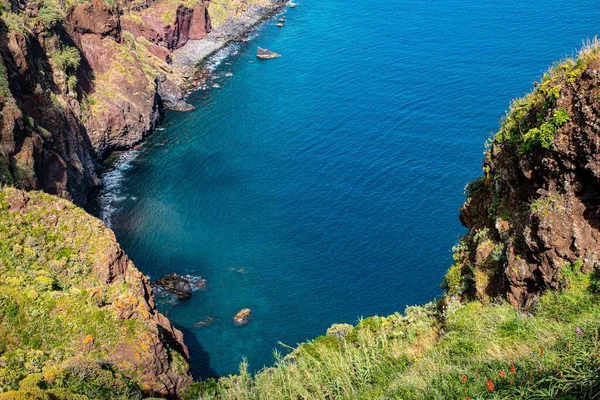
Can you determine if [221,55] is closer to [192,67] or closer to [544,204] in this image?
[192,67]

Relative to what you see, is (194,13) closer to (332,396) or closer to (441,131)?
(441,131)

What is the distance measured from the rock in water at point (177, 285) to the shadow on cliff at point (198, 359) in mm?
5529

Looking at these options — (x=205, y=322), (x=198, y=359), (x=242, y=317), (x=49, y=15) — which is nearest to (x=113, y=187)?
(x=49, y=15)

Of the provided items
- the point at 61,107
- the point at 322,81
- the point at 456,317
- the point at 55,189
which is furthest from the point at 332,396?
the point at 322,81

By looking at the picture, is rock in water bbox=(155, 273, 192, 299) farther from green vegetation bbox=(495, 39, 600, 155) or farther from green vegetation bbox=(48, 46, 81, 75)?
green vegetation bbox=(495, 39, 600, 155)

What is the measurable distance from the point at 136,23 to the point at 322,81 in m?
43.2

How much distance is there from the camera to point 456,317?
25656 millimetres

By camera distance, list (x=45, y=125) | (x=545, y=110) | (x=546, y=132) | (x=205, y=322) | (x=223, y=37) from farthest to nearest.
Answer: (x=223, y=37) → (x=45, y=125) → (x=205, y=322) → (x=545, y=110) → (x=546, y=132)

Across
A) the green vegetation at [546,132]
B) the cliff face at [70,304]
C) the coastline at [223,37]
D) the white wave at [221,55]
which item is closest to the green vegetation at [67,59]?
the coastline at [223,37]

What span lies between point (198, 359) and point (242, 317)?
6.96 m

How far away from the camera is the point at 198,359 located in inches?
2409

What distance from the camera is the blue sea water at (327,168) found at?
221 feet

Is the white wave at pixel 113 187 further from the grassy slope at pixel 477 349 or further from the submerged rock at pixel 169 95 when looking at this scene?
the grassy slope at pixel 477 349

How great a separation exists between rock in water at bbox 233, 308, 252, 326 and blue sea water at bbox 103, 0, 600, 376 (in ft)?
2.66
